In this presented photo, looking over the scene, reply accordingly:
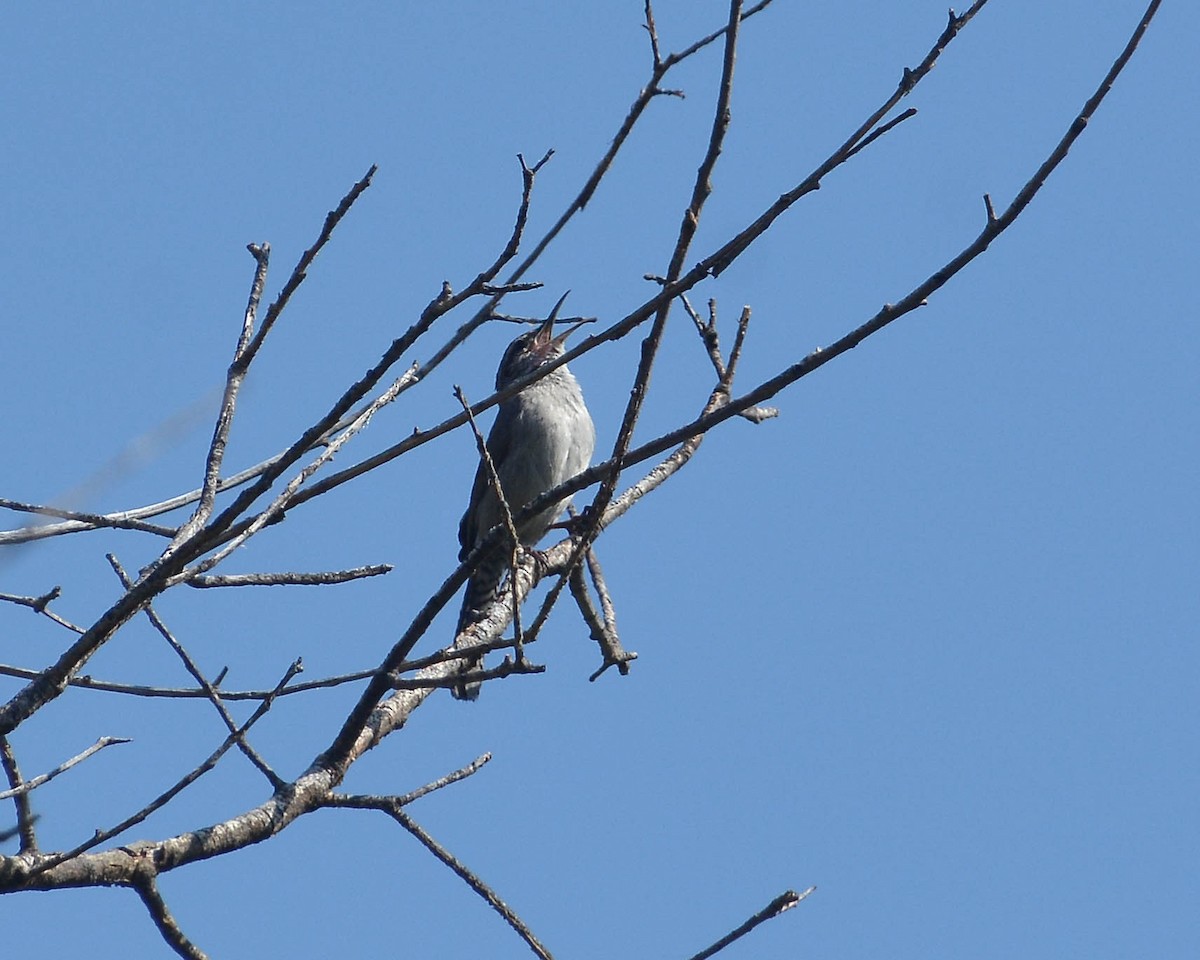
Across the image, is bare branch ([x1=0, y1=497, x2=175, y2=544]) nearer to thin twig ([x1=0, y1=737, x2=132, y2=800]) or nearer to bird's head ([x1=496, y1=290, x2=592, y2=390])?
thin twig ([x1=0, y1=737, x2=132, y2=800])

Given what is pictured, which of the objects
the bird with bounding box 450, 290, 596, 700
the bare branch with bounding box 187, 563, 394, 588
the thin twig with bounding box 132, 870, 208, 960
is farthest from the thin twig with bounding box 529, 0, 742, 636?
the bird with bounding box 450, 290, 596, 700

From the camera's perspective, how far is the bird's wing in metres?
8.99

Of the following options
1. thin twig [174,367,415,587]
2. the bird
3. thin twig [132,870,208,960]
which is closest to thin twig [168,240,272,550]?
thin twig [174,367,415,587]

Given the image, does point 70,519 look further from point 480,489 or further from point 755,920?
point 480,489

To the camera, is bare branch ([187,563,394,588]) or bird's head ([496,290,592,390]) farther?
bird's head ([496,290,592,390])

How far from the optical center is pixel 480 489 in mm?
9047

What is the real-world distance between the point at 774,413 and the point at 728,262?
404 cm

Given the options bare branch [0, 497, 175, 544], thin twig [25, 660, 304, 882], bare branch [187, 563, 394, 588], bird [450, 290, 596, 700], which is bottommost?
thin twig [25, 660, 304, 882]

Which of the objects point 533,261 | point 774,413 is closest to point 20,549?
point 533,261

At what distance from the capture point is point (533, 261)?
3.02m

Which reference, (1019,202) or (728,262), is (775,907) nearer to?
(728,262)

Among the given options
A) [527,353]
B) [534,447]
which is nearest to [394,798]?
[534,447]

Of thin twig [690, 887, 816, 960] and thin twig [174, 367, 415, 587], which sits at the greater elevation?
thin twig [174, 367, 415, 587]

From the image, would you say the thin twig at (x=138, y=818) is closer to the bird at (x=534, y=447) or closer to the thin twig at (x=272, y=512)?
the thin twig at (x=272, y=512)
